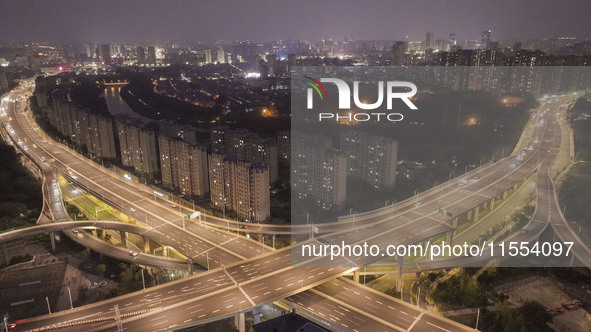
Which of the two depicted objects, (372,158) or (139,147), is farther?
(139,147)

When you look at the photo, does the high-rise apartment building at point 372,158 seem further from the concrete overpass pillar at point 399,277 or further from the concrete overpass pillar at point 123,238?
the concrete overpass pillar at point 123,238

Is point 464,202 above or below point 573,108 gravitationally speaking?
below

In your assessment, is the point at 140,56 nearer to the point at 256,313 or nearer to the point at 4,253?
the point at 4,253

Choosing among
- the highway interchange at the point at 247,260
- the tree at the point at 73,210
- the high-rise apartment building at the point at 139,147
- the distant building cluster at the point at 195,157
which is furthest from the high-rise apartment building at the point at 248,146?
the tree at the point at 73,210

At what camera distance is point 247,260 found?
18.5 feet

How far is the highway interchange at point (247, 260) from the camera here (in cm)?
459

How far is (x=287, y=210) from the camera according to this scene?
784 centimetres

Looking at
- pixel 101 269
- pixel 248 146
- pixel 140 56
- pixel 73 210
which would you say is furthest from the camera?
pixel 140 56

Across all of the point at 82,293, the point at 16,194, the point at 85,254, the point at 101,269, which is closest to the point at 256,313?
the point at 82,293

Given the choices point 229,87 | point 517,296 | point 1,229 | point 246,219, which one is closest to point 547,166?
point 517,296

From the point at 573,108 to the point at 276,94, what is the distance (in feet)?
40.7

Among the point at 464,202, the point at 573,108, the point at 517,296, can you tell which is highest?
the point at 573,108

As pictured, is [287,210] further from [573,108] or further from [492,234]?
[573,108]

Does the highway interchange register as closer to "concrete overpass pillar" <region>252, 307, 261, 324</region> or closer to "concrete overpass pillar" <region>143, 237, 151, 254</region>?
"concrete overpass pillar" <region>252, 307, 261, 324</region>
